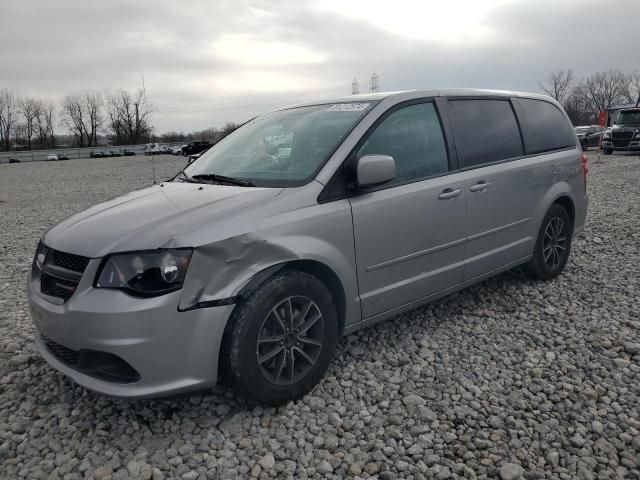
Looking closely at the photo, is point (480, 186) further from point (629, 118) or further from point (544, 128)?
point (629, 118)

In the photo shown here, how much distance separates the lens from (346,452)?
258 centimetres

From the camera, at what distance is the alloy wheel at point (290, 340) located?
2818mm

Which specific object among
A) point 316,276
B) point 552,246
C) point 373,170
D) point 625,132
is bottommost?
point 552,246

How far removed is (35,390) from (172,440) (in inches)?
45.2

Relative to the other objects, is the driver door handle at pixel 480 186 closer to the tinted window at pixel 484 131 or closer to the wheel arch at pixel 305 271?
the tinted window at pixel 484 131

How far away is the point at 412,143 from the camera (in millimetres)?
3613

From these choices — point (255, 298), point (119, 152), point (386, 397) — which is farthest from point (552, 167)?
point (119, 152)

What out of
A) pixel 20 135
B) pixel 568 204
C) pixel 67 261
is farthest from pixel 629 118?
pixel 20 135

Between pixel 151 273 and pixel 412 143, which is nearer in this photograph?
pixel 151 273

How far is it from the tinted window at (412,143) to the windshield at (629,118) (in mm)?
21490

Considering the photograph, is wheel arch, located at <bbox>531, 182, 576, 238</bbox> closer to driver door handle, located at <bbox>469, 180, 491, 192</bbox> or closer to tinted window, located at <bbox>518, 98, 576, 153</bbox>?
tinted window, located at <bbox>518, 98, 576, 153</bbox>

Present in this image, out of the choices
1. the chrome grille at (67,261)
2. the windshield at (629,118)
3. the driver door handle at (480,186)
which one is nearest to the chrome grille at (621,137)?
the windshield at (629,118)

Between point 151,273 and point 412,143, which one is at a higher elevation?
point 412,143

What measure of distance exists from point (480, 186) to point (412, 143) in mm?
699
